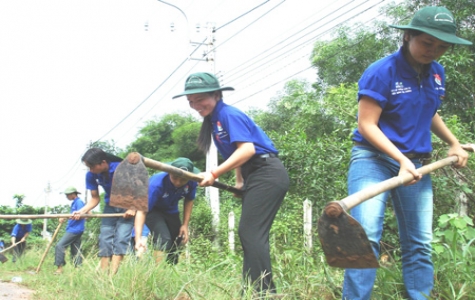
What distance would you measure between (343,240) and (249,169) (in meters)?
1.36

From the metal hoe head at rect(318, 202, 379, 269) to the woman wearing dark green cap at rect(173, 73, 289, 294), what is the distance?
92 cm

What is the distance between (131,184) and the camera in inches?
132

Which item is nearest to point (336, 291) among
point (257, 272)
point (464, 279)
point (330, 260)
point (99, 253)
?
point (257, 272)

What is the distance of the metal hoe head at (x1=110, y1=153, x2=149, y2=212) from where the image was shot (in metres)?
3.36

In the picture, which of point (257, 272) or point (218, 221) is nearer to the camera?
point (257, 272)

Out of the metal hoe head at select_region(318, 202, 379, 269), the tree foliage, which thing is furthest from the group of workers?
the tree foliage

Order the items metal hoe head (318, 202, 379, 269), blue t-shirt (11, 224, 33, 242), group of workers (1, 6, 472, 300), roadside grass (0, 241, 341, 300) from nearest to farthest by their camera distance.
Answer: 1. metal hoe head (318, 202, 379, 269)
2. group of workers (1, 6, 472, 300)
3. roadside grass (0, 241, 341, 300)
4. blue t-shirt (11, 224, 33, 242)

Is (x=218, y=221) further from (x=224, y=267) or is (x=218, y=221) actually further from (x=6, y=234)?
(x=6, y=234)

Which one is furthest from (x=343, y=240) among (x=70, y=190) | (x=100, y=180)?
(x=70, y=190)

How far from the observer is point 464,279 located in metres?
3.40

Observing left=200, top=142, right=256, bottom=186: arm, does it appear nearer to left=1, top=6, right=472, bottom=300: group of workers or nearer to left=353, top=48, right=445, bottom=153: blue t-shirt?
left=1, top=6, right=472, bottom=300: group of workers

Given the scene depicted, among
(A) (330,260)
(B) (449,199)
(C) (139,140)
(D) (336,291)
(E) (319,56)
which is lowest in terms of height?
(D) (336,291)

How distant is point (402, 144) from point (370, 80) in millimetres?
407

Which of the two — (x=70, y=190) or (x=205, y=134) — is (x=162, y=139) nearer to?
(x=70, y=190)
